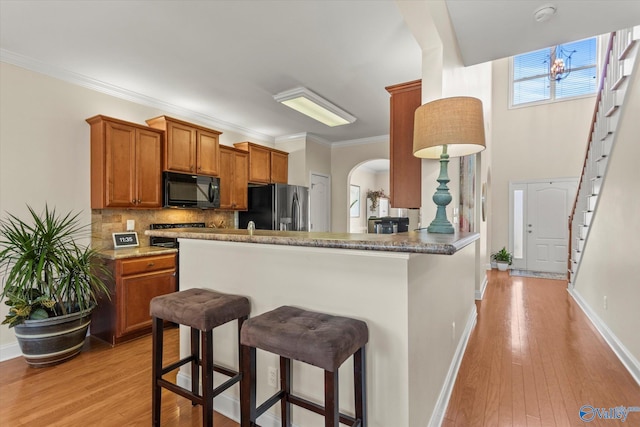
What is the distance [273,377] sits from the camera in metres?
1.66

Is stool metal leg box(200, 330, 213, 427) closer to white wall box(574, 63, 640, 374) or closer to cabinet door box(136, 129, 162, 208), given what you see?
cabinet door box(136, 129, 162, 208)

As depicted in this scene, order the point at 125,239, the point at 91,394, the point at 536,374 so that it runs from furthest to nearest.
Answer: the point at 125,239
the point at 536,374
the point at 91,394

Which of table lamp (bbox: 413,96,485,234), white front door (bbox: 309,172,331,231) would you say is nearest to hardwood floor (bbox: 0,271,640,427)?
table lamp (bbox: 413,96,485,234)

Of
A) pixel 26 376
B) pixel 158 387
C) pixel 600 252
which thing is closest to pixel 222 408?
pixel 158 387

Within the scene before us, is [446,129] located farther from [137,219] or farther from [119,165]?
[137,219]

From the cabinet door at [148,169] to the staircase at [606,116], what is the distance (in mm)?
4534

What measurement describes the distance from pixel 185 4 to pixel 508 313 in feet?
14.6

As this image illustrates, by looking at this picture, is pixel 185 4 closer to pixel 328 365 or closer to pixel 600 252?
pixel 328 365

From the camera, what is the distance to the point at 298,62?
113 inches

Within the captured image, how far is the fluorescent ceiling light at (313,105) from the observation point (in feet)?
11.1

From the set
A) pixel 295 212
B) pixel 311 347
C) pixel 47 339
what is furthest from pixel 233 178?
pixel 311 347

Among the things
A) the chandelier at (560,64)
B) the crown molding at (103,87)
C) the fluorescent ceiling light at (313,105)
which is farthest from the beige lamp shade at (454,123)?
the chandelier at (560,64)

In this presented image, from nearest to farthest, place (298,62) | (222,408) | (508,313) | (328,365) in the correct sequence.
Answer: (328,365), (222,408), (298,62), (508,313)

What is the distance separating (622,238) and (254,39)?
355 cm
